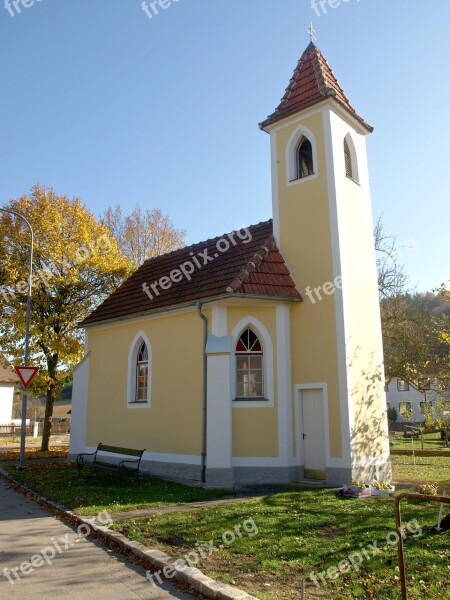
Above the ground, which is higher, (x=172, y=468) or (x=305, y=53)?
(x=305, y=53)

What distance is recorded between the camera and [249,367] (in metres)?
14.3

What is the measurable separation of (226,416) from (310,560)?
6.68 m

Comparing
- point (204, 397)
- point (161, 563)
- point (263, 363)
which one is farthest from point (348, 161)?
point (161, 563)

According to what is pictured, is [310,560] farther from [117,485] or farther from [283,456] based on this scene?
[117,485]

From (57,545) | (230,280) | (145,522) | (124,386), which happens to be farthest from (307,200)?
(57,545)

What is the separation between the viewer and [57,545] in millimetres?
8039

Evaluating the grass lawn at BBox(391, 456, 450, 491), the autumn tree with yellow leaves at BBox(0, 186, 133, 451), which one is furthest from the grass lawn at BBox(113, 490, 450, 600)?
the autumn tree with yellow leaves at BBox(0, 186, 133, 451)

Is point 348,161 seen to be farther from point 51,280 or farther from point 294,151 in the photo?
point 51,280

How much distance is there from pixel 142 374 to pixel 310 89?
10895 millimetres

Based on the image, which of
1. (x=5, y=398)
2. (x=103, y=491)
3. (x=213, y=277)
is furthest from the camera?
(x=5, y=398)

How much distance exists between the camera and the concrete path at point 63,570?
604 centimetres

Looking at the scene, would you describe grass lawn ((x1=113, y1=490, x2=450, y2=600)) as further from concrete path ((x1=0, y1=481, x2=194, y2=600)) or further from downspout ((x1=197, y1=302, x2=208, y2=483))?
downspout ((x1=197, y1=302, x2=208, y2=483))

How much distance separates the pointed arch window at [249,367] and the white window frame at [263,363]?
5.0 inches

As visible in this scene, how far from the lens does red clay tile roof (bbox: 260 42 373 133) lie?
51.5 ft
